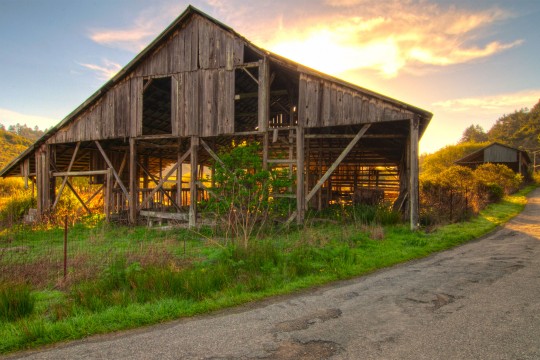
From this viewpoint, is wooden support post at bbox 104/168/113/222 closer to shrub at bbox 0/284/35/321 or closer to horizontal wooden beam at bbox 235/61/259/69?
horizontal wooden beam at bbox 235/61/259/69

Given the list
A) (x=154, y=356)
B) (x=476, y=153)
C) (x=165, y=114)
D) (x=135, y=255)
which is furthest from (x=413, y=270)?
(x=476, y=153)

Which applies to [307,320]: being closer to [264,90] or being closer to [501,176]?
[264,90]

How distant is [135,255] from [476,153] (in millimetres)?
43428

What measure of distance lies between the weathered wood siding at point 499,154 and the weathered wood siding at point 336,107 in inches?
1382

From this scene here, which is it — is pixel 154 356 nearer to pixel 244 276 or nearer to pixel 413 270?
pixel 244 276

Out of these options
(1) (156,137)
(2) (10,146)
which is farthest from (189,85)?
(2) (10,146)

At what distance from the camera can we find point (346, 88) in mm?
11961

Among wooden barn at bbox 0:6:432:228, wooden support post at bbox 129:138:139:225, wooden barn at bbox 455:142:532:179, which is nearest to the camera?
wooden barn at bbox 0:6:432:228

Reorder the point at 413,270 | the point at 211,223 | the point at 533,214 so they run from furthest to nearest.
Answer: the point at 533,214 → the point at 211,223 → the point at 413,270

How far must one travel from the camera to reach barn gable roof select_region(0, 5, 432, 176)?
11430 millimetres

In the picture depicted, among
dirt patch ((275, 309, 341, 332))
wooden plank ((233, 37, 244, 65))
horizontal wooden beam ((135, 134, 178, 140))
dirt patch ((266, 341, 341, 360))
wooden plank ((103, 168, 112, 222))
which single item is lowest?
dirt patch ((275, 309, 341, 332))

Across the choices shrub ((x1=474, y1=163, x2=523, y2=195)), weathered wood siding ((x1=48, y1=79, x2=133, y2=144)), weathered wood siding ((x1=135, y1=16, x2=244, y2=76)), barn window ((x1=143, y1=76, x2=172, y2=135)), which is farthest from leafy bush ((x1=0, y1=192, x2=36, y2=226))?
shrub ((x1=474, y1=163, x2=523, y2=195))

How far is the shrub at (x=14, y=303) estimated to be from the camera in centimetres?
489

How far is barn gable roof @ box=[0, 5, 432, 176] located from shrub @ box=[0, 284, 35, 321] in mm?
10570
